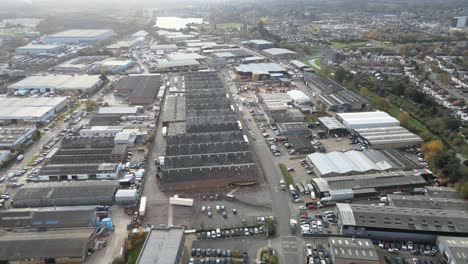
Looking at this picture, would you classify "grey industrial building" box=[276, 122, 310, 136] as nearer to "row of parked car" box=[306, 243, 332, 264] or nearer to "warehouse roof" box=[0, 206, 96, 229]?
"row of parked car" box=[306, 243, 332, 264]

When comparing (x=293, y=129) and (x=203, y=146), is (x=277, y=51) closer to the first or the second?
(x=293, y=129)

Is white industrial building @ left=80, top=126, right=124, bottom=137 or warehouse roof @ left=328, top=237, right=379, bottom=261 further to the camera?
white industrial building @ left=80, top=126, right=124, bottom=137

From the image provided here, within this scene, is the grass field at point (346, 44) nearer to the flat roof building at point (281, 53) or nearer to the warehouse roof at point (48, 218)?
the flat roof building at point (281, 53)

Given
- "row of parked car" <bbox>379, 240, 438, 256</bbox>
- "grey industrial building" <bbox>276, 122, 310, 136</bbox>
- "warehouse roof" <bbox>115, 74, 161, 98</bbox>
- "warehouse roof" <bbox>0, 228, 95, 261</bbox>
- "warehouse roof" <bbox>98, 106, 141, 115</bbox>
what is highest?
"warehouse roof" <bbox>115, 74, 161, 98</bbox>

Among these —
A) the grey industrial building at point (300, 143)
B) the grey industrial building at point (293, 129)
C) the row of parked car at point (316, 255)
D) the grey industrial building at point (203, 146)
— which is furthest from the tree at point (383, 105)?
the row of parked car at point (316, 255)

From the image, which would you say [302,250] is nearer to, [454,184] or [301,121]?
[454,184]

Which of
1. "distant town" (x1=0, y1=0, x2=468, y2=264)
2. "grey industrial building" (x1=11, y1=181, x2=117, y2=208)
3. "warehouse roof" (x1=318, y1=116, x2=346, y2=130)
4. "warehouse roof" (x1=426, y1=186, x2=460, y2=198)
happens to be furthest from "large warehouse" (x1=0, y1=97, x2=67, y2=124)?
"warehouse roof" (x1=426, y1=186, x2=460, y2=198)
